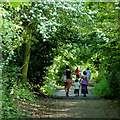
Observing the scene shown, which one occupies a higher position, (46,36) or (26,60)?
(46,36)

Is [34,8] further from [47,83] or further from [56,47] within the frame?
[47,83]

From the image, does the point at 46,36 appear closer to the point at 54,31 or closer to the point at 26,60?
the point at 54,31

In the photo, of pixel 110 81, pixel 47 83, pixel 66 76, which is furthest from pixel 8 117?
pixel 47 83

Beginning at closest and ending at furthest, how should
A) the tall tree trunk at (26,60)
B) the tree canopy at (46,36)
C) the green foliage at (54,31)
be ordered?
the tree canopy at (46,36)
the green foliage at (54,31)
the tall tree trunk at (26,60)

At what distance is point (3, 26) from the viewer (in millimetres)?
9680

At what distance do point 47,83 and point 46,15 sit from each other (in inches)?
216

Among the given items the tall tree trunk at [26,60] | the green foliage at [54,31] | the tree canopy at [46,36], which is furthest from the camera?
the tall tree trunk at [26,60]

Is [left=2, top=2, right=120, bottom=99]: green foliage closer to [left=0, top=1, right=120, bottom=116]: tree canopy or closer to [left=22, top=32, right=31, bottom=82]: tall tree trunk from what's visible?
[left=0, top=1, right=120, bottom=116]: tree canopy

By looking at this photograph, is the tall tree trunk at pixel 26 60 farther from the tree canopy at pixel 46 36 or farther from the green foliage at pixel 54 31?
the green foliage at pixel 54 31

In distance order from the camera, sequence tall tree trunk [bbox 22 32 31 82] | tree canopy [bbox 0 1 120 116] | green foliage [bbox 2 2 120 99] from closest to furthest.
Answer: tree canopy [bbox 0 1 120 116]
green foliage [bbox 2 2 120 99]
tall tree trunk [bbox 22 32 31 82]

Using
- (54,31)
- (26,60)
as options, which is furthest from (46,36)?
(26,60)

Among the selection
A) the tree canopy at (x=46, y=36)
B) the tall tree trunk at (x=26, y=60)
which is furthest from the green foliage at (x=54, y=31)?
the tall tree trunk at (x=26, y=60)

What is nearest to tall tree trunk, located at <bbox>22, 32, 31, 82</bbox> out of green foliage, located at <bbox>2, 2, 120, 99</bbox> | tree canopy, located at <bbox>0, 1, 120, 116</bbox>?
tree canopy, located at <bbox>0, 1, 120, 116</bbox>

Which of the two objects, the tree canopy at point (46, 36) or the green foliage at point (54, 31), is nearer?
the tree canopy at point (46, 36)
